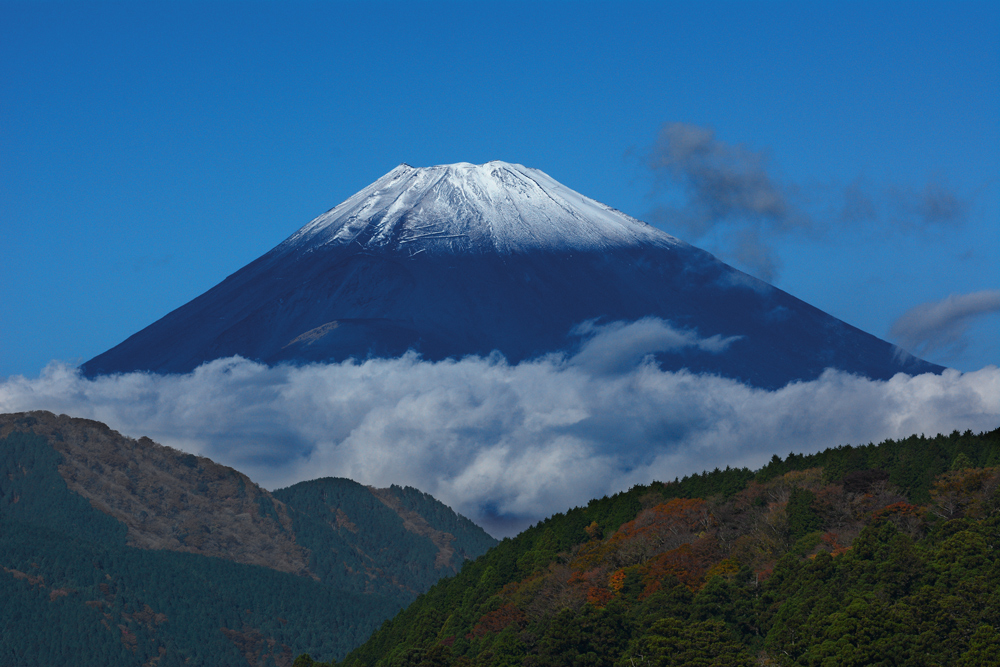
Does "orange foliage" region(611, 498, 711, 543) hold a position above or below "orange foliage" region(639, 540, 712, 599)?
above

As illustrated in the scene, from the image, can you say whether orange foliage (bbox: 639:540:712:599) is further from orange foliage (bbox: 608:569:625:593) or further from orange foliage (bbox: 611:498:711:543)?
orange foliage (bbox: 611:498:711:543)

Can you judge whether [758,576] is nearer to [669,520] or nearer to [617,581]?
[617,581]

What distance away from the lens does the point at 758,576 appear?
79.7m

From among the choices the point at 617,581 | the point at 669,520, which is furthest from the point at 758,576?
the point at 669,520

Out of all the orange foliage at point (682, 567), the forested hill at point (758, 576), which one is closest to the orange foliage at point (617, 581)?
the forested hill at point (758, 576)

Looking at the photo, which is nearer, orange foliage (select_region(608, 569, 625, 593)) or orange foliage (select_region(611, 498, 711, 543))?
orange foliage (select_region(608, 569, 625, 593))

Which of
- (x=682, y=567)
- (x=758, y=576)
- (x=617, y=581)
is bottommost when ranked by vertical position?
(x=758, y=576)

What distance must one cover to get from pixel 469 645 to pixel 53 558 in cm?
13328

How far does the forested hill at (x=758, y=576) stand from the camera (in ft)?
213

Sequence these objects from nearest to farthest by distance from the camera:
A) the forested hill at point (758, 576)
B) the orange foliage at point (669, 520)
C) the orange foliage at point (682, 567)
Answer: the forested hill at point (758, 576)
the orange foliage at point (682, 567)
the orange foliage at point (669, 520)

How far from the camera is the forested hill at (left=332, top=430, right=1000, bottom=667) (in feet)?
213

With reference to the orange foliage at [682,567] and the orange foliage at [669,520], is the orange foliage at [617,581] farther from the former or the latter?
→ the orange foliage at [669,520]

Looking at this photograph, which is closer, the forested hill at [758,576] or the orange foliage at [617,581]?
the forested hill at [758,576]

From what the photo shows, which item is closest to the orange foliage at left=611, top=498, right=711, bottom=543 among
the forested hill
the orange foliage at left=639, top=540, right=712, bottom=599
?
the forested hill
